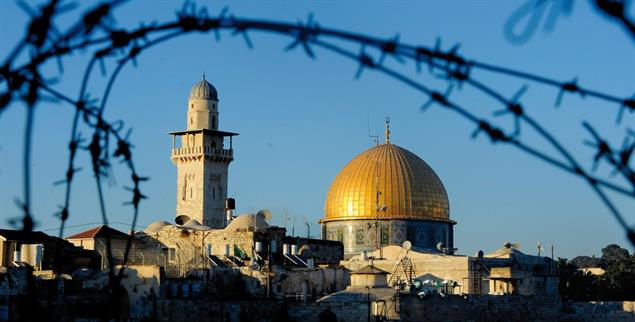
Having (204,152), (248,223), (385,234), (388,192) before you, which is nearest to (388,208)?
(388,192)

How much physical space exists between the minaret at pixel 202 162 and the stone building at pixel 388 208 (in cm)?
566

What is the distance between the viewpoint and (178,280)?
115ft

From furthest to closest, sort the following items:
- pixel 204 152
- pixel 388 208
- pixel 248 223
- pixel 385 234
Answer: pixel 204 152
pixel 388 208
pixel 385 234
pixel 248 223

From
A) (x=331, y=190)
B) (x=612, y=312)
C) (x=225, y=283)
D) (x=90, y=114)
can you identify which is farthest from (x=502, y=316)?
(x=90, y=114)

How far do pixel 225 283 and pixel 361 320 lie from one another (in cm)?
701

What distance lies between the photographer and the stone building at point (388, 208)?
54.1 m

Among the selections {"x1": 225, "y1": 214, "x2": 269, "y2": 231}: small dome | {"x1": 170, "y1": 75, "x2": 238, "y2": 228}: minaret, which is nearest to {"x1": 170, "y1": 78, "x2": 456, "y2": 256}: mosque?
{"x1": 170, "y1": 75, "x2": 238, "y2": 228}: minaret

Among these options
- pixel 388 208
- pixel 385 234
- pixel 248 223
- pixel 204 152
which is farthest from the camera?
pixel 204 152

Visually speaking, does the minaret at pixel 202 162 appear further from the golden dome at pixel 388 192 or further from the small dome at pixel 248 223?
the small dome at pixel 248 223

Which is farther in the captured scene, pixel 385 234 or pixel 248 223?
pixel 385 234

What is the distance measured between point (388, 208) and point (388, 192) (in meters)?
0.77

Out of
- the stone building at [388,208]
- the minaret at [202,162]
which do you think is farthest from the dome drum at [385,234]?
the minaret at [202,162]

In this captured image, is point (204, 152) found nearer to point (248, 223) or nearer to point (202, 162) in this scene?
point (202, 162)

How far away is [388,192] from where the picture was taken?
5459cm
